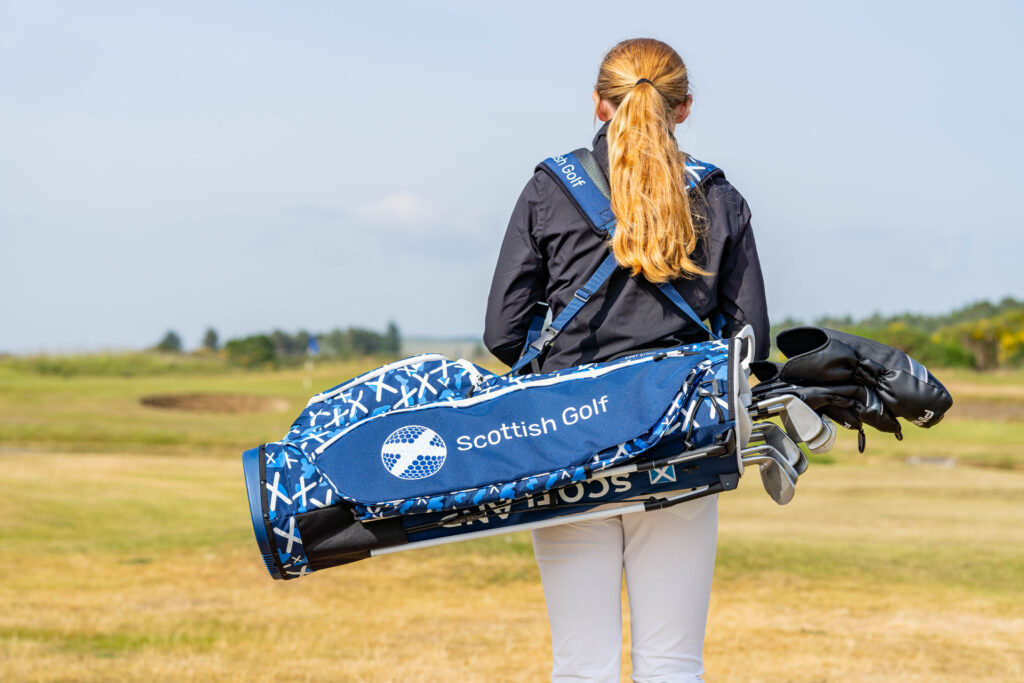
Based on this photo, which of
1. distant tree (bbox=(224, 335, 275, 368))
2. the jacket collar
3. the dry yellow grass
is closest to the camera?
the jacket collar

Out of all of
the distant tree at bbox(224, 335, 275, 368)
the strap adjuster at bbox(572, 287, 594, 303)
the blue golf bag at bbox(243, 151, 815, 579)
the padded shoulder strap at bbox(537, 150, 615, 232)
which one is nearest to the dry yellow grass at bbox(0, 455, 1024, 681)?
the blue golf bag at bbox(243, 151, 815, 579)

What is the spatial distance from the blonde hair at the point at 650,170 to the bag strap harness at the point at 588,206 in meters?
0.03

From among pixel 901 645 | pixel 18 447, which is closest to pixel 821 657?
pixel 901 645

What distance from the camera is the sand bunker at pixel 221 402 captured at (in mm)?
30438

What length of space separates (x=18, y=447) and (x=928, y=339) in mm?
32744

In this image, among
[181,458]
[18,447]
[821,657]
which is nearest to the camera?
[821,657]

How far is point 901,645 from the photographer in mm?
→ 5281

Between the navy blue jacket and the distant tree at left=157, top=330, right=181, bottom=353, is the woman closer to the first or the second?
the navy blue jacket

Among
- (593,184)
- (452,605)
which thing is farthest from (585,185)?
(452,605)

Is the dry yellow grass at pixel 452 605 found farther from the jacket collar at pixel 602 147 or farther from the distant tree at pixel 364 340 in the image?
the distant tree at pixel 364 340

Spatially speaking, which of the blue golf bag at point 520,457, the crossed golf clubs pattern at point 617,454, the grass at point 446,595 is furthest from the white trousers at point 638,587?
the grass at point 446,595

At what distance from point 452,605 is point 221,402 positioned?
26.3m

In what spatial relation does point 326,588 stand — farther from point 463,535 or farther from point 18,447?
point 18,447

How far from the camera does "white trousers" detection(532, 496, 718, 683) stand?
2379 mm
